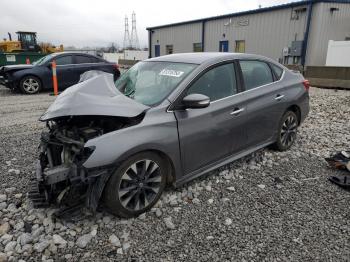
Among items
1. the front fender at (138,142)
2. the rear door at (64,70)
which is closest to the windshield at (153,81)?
the front fender at (138,142)

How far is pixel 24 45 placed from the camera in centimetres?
2111

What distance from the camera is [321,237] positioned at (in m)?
2.74

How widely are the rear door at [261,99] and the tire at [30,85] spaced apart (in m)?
8.59

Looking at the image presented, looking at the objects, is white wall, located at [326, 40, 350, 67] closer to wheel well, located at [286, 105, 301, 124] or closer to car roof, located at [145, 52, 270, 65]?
wheel well, located at [286, 105, 301, 124]

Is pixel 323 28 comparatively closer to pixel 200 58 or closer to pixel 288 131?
pixel 288 131

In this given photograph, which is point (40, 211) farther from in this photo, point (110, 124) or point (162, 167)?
point (162, 167)

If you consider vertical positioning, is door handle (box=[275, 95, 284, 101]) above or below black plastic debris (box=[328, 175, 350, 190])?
above

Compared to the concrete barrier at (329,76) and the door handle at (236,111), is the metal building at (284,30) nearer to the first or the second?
the concrete barrier at (329,76)

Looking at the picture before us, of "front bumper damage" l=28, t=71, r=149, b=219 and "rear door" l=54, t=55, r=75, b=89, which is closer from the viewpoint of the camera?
"front bumper damage" l=28, t=71, r=149, b=219

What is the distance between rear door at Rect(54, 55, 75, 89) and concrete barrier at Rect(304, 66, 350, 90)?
9.65 meters

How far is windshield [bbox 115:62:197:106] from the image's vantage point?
10.8 ft

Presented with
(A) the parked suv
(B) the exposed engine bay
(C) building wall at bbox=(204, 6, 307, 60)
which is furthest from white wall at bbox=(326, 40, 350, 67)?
(B) the exposed engine bay

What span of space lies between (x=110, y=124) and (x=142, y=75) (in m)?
1.08

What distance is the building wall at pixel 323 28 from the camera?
16.7 meters
